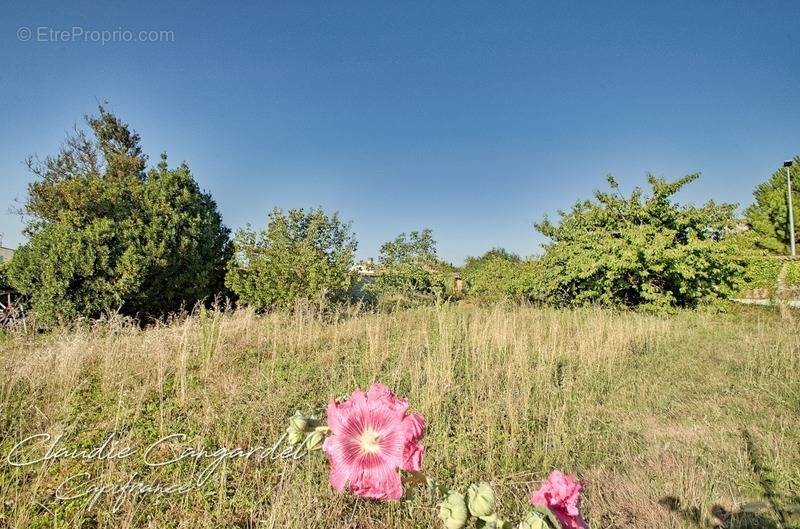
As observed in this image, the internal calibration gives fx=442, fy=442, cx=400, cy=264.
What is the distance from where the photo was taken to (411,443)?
536 millimetres

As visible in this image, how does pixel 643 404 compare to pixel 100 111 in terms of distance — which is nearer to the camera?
pixel 643 404

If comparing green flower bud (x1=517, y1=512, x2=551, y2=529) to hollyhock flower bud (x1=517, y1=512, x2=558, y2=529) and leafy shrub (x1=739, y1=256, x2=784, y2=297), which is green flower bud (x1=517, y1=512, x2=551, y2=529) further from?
leafy shrub (x1=739, y1=256, x2=784, y2=297)

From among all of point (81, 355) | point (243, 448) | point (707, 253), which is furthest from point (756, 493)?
point (707, 253)

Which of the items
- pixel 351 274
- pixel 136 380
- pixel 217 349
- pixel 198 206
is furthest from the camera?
pixel 198 206

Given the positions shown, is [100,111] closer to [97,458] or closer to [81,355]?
[81,355]

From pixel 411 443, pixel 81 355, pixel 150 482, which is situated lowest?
pixel 150 482

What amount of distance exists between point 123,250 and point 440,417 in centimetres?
703

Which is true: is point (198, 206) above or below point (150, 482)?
above

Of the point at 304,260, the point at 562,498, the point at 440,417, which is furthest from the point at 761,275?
the point at 562,498

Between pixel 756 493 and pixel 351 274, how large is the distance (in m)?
7.11

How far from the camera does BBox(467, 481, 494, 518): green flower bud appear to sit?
1.60ft

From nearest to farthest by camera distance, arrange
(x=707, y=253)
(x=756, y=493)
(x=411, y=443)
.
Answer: (x=411, y=443) < (x=756, y=493) < (x=707, y=253)

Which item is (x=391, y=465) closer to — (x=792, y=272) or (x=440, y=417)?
(x=440, y=417)

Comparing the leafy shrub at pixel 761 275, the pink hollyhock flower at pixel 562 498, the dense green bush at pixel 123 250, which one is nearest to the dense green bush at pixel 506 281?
the dense green bush at pixel 123 250
